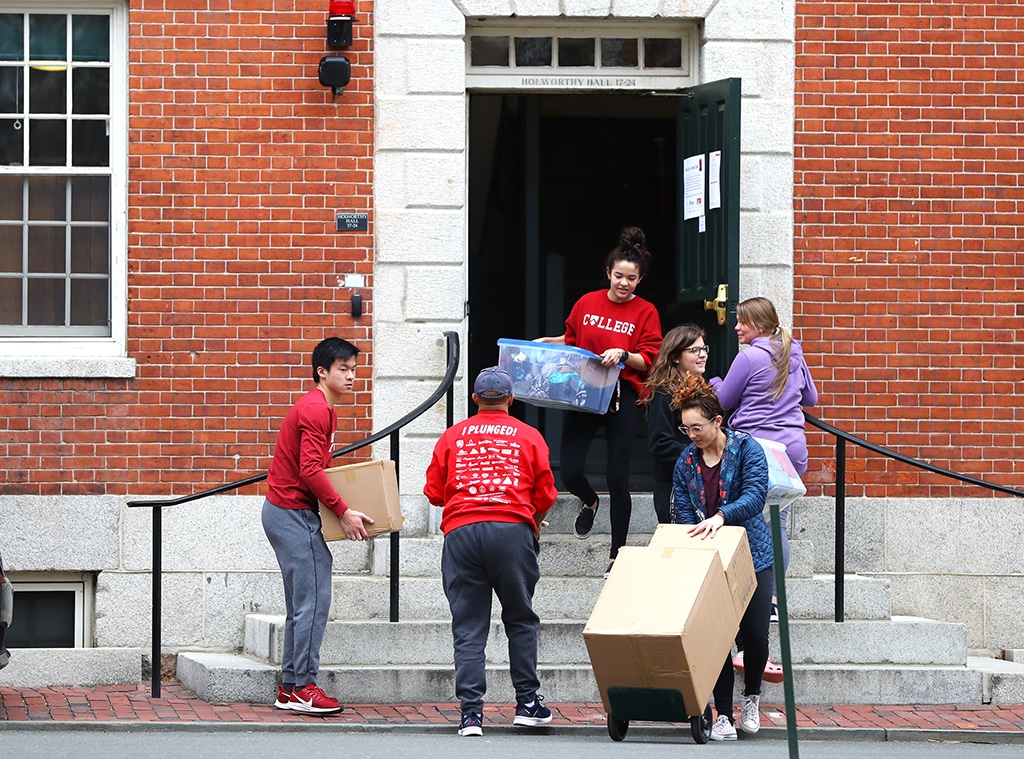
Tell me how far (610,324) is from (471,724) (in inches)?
106

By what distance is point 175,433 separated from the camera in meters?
10.3

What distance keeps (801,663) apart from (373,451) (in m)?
3.01

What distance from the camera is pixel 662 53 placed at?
1087cm

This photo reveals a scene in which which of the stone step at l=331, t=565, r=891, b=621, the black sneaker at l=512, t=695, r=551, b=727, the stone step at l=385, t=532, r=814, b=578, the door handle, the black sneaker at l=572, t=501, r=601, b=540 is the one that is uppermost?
the door handle

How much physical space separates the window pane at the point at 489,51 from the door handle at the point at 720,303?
82.4 inches

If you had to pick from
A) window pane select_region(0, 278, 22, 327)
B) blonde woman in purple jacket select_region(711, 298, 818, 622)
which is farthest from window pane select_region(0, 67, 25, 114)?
blonde woman in purple jacket select_region(711, 298, 818, 622)

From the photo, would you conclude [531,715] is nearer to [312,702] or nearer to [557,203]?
[312,702]

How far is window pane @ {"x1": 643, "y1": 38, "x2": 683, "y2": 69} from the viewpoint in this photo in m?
10.9

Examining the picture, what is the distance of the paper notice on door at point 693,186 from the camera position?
10352mm

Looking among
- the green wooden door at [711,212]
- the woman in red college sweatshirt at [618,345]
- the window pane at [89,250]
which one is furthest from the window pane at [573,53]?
the window pane at [89,250]

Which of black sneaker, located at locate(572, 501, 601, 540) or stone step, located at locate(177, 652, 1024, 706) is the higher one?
black sneaker, located at locate(572, 501, 601, 540)

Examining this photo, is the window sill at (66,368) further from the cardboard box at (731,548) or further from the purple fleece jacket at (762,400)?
the cardboard box at (731,548)

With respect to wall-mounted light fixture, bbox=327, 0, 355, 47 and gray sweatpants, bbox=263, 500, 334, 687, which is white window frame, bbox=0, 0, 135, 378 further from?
gray sweatpants, bbox=263, 500, 334, 687

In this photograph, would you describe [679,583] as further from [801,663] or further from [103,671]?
[103,671]
